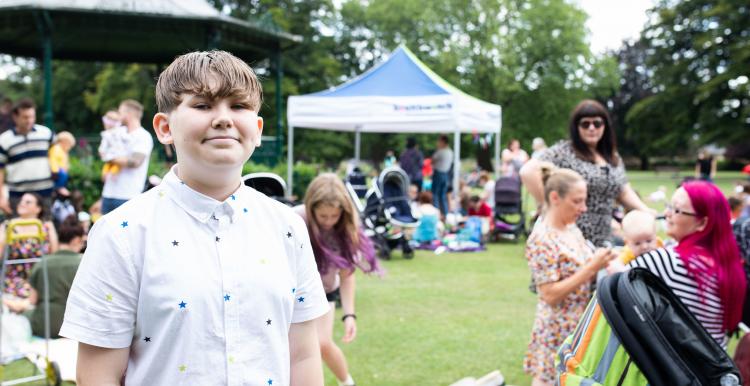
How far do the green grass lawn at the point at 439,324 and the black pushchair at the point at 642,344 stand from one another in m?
2.38

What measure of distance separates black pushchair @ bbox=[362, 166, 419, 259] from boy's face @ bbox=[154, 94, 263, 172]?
8423 millimetres

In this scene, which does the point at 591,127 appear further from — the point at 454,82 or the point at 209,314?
the point at 454,82

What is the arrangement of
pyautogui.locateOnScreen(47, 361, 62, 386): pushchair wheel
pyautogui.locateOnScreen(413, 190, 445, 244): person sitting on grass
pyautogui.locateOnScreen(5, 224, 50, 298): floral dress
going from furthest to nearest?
pyautogui.locateOnScreen(413, 190, 445, 244): person sitting on grass → pyautogui.locateOnScreen(5, 224, 50, 298): floral dress → pyautogui.locateOnScreen(47, 361, 62, 386): pushchair wheel

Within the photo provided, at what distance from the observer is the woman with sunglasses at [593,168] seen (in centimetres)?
421

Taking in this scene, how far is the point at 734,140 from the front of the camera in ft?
149

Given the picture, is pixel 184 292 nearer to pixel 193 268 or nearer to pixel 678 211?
pixel 193 268

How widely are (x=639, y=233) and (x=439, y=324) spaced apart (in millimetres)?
3091

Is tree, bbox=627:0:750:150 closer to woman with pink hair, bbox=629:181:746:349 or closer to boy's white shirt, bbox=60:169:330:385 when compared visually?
woman with pink hair, bbox=629:181:746:349

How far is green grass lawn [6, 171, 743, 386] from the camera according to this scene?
5137 mm

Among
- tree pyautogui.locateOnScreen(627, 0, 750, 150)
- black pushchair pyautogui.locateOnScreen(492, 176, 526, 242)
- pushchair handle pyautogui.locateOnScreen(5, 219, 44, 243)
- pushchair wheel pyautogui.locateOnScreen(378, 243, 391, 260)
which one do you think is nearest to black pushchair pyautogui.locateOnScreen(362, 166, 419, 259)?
pushchair wheel pyautogui.locateOnScreen(378, 243, 391, 260)

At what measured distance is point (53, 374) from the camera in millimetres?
4238

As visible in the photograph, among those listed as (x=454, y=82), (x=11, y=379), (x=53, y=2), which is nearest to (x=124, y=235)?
(x=11, y=379)

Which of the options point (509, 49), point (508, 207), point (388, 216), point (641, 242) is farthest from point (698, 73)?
point (641, 242)

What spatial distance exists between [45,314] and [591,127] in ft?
11.9
